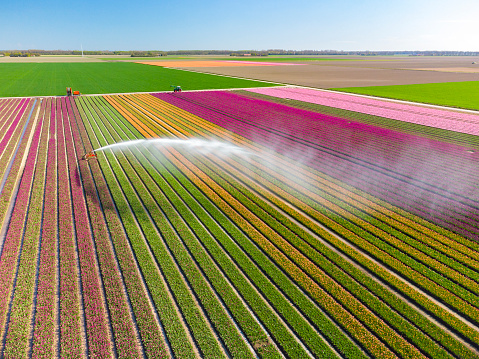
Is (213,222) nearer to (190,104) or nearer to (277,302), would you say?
(277,302)

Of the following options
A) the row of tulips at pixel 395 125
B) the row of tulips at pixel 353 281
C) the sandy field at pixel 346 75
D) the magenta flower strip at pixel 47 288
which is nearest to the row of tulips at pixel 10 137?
the magenta flower strip at pixel 47 288

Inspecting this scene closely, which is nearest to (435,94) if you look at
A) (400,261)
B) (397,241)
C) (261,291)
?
(397,241)

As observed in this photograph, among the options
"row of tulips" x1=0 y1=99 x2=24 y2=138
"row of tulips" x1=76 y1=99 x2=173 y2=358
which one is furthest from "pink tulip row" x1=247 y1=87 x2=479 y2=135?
"row of tulips" x1=0 y1=99 x2=24 y2=138

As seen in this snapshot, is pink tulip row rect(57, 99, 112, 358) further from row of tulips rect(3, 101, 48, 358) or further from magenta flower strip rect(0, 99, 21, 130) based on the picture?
magenta flower strip rect(0, 99, 21, 130)

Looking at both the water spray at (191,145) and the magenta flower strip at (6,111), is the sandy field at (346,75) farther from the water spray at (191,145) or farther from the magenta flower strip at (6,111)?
the magenta flower strip at (6,111)

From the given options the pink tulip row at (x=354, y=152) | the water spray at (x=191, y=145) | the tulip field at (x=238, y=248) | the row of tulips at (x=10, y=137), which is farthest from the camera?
the water spray at (x=191, y=145)

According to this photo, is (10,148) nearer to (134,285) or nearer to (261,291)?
(134,285)
